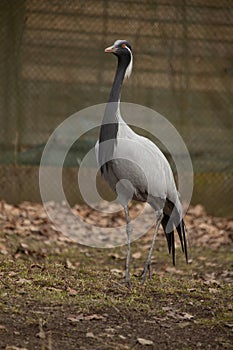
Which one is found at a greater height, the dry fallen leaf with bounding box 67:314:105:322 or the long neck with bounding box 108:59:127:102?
the long neck with bounding box 108:59:127:102

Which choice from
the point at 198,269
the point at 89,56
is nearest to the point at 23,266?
the point at 198,269

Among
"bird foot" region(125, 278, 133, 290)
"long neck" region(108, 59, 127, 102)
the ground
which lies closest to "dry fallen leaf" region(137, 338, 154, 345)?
the ground

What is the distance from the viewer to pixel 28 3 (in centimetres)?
899

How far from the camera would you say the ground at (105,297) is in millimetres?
4117

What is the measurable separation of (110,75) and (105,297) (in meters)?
4.75

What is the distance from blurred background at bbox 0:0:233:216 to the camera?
904 cm

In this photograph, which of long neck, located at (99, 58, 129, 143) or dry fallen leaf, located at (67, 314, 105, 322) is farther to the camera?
long neck, located at (99, 58, 129, 143)

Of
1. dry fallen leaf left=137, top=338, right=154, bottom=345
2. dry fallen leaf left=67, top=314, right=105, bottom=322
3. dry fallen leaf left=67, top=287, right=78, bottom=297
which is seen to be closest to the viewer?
dry fallen leaf left=137, top=338, right=154, bottom=345

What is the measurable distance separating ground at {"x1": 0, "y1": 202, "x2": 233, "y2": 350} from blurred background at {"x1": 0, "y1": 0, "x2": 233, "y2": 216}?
1.33 metres

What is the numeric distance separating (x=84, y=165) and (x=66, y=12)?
6.89 feet

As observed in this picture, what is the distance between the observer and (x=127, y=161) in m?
5.51

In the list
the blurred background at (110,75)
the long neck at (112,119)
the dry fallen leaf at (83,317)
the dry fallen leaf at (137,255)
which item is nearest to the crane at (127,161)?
the long neck at (112,119)

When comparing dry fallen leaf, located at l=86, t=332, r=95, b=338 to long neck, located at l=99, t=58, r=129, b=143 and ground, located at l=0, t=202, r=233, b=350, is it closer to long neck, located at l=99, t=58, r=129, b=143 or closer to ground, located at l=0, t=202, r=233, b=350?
ground, located at l=0, t=202, r=233, b=350

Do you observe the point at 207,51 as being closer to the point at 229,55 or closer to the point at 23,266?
the point at 229,55
